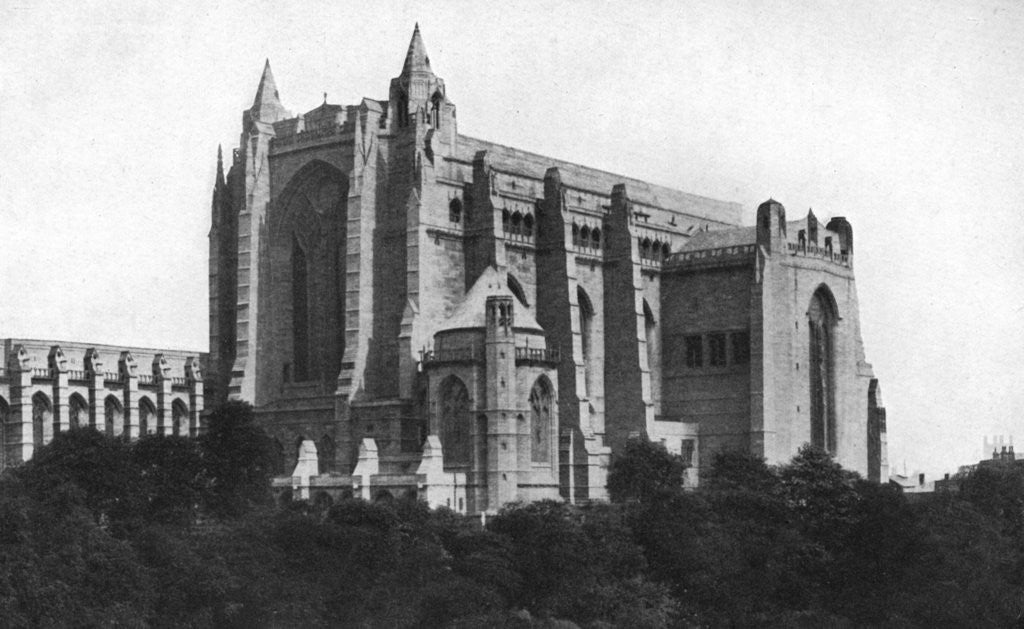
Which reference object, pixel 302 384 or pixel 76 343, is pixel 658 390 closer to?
pixel 302 384

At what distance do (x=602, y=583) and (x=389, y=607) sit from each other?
9410 mm

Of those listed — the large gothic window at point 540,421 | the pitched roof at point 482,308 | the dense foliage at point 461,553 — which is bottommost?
the dense foliage at point 461,553

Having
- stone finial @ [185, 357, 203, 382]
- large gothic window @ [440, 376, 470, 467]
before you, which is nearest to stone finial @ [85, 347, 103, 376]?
stone finial @ [185, 357, 203, 382]

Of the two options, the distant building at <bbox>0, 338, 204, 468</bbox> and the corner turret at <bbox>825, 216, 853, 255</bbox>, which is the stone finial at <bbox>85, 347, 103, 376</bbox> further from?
the corner turret at <bbox>825, 216, 853, 255</bbox>

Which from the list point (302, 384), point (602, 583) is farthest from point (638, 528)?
point (302, 384)

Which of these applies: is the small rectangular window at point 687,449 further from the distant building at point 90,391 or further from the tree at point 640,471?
the distant building at point 90,391

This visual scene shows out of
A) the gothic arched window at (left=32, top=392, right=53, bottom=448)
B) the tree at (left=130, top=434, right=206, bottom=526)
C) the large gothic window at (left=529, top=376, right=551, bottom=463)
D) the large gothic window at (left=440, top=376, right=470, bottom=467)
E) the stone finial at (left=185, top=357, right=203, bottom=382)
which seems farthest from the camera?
the stone finial at (left=185, top=357, right=203, bottom=382)

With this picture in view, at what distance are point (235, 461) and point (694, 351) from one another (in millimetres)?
35217

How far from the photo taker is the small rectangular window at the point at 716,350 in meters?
96.1

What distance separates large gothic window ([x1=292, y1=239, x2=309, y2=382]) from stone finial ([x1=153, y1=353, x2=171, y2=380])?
26.7 feet

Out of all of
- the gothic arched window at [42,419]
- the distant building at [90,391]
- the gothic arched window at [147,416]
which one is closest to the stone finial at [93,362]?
the distant building at [90,391]

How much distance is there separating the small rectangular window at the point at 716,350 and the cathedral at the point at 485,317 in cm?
14

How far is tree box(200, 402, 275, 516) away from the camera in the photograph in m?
70.3

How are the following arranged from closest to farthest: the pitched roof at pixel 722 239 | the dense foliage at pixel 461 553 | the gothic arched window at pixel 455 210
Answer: the dense foliage at pixel 461 553 < the gothic arched window at pixel 455 210 < the pitched roof at pixel 722 239
